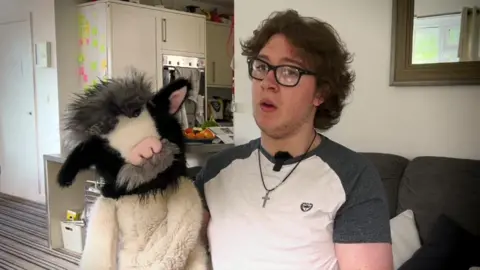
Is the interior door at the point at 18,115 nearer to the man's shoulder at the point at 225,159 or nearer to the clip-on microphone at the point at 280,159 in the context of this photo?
the man's shoulder at the point at 225,159

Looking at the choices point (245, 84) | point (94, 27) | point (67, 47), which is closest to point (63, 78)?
point (67, 47)

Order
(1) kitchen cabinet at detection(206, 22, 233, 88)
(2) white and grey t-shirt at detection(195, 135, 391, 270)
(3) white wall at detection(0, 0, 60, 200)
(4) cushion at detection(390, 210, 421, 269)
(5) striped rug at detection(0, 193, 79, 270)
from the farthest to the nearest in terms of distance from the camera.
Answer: (1) kitchen cabinet at detection(206, 22, 233, 88) < (3) white wall at detection(0, 0, 60, 200) < (5) striped rug at detection(0, 193, 79, 270) < (4) cushion at detection(390, 210, 421, 269) < (2) white and grey t-shirt at detection(195, 135, 391, 270)

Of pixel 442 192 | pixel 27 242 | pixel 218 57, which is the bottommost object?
pixel 27 242

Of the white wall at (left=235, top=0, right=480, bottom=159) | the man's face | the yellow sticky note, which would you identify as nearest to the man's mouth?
the man's face

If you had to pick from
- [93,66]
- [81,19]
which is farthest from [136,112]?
[81,19]

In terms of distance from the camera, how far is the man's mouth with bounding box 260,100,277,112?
111 centimetres

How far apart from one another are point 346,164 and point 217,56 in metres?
4.71

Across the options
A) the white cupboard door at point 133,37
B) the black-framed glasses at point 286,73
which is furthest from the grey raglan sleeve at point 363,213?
the white cupboard door at point 133,37

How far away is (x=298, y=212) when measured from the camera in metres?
1.07

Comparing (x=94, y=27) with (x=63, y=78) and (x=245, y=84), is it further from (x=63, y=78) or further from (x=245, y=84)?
(x=245, y=84)

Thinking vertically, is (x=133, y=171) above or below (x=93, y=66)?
below

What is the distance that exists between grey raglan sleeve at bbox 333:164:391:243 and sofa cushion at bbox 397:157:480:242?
80 cm

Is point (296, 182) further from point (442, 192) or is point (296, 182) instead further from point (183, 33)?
point (183, 33)

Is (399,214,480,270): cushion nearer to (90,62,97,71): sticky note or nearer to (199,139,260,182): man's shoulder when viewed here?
(199,139,260,182): man's shoulder
